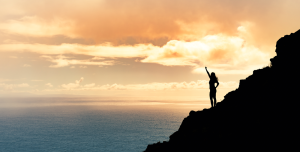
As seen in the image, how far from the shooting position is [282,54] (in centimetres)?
1527

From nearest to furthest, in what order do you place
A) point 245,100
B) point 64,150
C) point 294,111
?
1. point 294,111
2. point 245,100
3. point 64,150

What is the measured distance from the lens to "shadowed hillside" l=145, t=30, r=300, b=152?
1034 cm

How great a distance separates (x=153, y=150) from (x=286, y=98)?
13318 mm

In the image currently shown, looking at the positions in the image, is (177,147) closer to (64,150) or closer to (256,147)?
(256,147)

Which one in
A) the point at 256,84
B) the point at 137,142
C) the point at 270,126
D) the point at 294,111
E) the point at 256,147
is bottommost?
the point at 137,142

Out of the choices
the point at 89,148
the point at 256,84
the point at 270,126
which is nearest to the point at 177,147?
the point at 270,126

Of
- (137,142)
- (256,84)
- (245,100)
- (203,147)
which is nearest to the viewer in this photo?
(203,147)

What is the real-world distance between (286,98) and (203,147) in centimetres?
677

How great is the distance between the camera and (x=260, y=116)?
12047mm

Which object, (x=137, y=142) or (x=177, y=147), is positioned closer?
(x=177, y=147)

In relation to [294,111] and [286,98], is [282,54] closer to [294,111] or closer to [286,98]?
[286,98]

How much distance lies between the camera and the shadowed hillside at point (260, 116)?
10344 millimetres

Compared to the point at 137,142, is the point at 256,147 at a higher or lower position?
higher

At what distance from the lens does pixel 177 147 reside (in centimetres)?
1614
